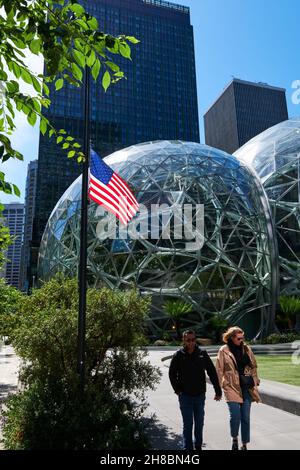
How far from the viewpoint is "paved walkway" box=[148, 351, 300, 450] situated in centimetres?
636

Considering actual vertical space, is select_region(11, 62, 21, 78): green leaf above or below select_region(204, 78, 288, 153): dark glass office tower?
below

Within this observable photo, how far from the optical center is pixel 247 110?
15275cm

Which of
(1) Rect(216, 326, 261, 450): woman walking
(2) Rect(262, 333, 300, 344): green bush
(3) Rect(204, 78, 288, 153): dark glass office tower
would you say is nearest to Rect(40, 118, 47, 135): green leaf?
(1) Rect(216, 326, 261, 450): woman walking

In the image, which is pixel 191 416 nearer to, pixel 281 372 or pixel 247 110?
pixel 281 372

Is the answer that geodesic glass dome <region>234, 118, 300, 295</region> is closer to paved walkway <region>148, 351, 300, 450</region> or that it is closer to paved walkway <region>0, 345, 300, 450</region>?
paved walkway <region>0, 345, 300, 450</region>

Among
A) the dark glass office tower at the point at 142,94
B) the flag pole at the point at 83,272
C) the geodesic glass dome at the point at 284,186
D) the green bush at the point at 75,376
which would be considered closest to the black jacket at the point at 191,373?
the green bush at the point at 75,376

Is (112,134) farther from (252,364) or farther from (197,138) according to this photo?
(252,364)

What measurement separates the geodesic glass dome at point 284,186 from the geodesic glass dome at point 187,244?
135 inches

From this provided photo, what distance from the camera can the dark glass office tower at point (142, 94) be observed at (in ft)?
356

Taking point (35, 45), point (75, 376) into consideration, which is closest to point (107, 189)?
point (75, 376)

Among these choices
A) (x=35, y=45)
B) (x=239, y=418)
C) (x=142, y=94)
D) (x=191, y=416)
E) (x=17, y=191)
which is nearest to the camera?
(x=35, y=45)

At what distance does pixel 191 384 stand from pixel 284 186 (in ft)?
109

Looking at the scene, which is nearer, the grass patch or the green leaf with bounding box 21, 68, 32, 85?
the green leaf with bounding box 21, 68, 32, 85

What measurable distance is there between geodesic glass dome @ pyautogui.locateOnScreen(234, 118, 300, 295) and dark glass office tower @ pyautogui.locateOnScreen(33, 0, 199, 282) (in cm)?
6723
